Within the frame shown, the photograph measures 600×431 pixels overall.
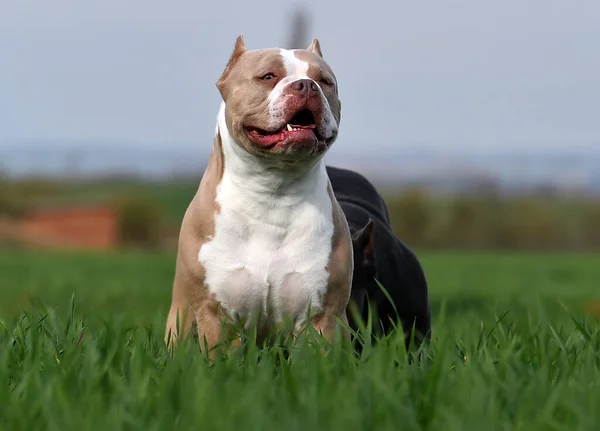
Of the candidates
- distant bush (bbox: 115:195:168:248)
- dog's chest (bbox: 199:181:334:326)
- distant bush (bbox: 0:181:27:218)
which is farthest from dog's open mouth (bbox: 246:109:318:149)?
distant bush (bbox: 0:181:27:218)

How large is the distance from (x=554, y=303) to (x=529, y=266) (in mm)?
7824

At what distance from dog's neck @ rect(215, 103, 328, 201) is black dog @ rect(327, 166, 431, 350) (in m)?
0.71

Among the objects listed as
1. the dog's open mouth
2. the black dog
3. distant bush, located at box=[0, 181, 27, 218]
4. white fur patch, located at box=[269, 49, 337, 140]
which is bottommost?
distant bush, located at box=[0, 181, 27, 218]

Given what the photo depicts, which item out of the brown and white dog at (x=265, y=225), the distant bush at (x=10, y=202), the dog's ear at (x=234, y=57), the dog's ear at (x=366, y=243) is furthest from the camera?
the distant bush at (x=10, y=202)

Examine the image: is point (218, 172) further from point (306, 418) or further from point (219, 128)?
point (306, 418)

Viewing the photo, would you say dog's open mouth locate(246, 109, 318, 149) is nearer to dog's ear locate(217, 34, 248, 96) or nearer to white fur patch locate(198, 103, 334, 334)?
white fur patch locate(198, 103, 334, 334)

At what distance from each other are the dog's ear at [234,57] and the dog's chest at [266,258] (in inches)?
20.1

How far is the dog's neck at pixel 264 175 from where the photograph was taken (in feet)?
14.6

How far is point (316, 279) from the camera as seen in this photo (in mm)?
4414

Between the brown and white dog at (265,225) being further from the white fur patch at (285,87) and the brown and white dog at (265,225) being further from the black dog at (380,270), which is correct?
the black dog at (380,270)

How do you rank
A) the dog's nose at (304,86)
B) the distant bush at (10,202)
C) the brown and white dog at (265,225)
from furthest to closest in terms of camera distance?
the distant bush at (10,202) → the brown and white dog at (265,225) → the dog's nose at (304,86)

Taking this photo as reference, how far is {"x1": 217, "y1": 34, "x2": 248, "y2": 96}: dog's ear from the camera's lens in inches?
183

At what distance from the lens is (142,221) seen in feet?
93.0

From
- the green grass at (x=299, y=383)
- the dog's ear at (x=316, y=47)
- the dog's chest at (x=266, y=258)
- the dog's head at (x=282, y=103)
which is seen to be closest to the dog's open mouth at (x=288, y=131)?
the dog's head at (x=282, y=103)
